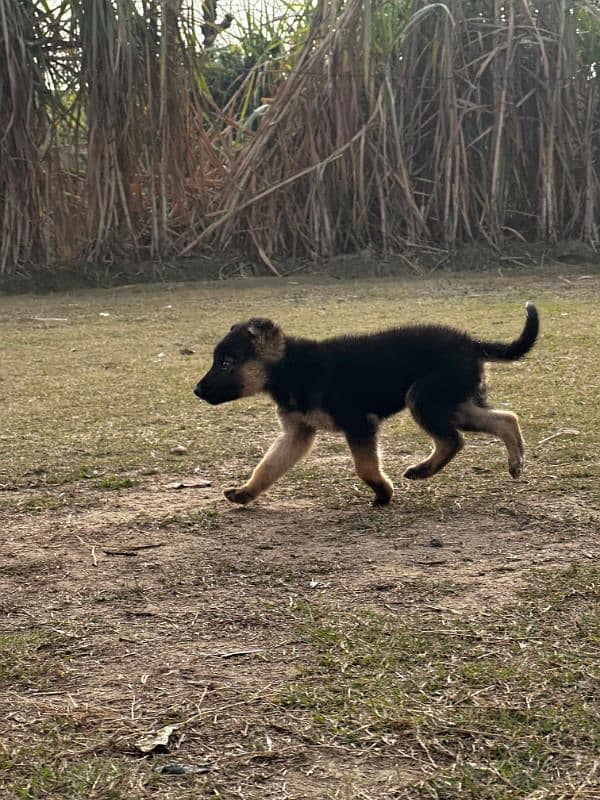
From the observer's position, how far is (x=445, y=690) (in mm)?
2561

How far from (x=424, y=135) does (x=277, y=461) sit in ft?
33.0

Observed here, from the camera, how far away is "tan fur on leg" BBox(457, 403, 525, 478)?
4.59 metres

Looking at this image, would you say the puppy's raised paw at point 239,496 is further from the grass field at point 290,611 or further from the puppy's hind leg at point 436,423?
the puppy's hind leg at point 436,423

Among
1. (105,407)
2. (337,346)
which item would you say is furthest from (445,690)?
(105,407)

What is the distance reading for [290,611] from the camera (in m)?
3.13

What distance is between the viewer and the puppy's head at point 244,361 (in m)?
4.80

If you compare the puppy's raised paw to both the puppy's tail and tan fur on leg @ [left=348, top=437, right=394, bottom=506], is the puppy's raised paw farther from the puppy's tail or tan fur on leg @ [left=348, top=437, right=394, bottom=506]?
the puppy's tail

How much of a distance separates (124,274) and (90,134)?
66.8 inches

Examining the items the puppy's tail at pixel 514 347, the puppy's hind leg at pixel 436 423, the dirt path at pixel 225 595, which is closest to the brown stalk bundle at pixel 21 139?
the dirt path at pixel 225 595

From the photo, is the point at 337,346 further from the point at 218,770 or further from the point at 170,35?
the point at 170,35

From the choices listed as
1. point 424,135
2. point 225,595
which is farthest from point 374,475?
point 424,135

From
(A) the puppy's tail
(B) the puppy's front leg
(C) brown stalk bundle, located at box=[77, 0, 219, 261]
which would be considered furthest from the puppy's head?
(C) brown stalk bundle, located at box=[77, 0, 219, 261]

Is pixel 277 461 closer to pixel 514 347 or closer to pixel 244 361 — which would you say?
pixel 244 361

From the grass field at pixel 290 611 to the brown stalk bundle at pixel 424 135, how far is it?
24.0ft
